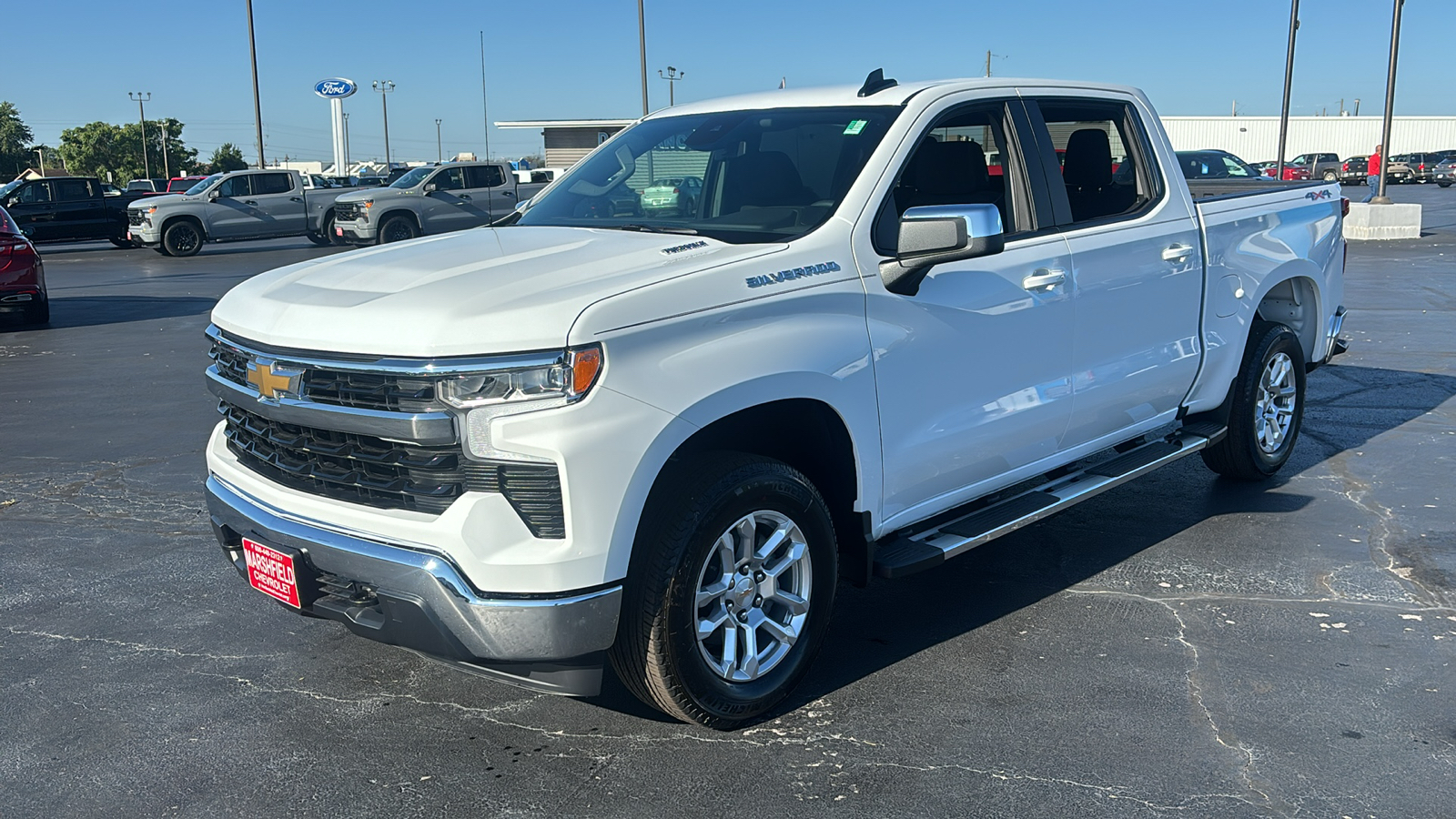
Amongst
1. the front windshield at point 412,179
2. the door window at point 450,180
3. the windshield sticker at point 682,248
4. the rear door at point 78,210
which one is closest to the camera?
the windshield sticker at point 682,248

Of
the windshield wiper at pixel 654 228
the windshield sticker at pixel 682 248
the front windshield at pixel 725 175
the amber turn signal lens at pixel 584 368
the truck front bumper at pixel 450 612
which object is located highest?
the front windshield at pixel 725 175

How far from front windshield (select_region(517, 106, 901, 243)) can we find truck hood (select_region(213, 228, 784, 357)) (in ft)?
1.05

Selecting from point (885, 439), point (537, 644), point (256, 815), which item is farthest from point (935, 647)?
point (256, 815)

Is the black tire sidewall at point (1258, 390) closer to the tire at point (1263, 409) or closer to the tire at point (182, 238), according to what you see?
the tire at point (1263, 409)

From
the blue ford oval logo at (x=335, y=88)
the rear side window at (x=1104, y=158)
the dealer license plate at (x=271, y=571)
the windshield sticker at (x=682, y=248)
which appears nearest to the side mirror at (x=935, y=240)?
the windshield sticker at (x=682, y=248)

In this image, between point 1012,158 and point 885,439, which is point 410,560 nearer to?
point 885,439

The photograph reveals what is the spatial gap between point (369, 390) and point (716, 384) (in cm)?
95

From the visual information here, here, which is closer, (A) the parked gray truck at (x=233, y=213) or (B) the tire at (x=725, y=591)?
(B) the tire at (x=725, y=591)

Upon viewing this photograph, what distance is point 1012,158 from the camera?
4.80 meters

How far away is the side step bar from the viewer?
409 centimetres

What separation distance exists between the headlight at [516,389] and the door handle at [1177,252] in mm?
3071

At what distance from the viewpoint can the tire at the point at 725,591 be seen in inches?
133

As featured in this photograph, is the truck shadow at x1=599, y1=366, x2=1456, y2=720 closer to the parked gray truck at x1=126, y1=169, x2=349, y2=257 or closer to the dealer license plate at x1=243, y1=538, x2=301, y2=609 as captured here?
the dealer license plate at x1=243, y1=538, x2=301, y2=609

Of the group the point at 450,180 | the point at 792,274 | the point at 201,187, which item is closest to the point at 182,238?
the point at 201,187
